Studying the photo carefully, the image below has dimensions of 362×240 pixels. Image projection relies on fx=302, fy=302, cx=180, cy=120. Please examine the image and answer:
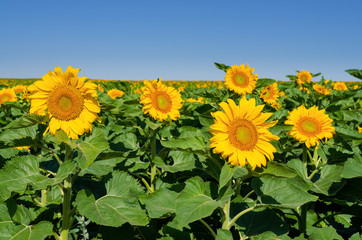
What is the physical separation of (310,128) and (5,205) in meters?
3.38

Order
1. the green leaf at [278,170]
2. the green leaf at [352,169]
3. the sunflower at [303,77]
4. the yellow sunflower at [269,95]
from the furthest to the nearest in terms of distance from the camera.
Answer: the sunflower at [303,77]
the yellow sunflower at [269,95]
the green leaf at [352,169]
the green leaf at [278,170]

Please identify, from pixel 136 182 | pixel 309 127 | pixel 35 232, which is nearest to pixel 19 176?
pixel 35 232

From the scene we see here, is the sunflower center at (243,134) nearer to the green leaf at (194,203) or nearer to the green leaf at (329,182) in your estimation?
the green leaf at (194,203)

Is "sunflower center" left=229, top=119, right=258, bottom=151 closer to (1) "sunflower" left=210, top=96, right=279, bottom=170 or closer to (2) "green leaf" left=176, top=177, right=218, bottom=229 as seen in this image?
(1) "sunflower" left=210, top=96, right=279, bottom=170

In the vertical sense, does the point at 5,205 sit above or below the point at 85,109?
below

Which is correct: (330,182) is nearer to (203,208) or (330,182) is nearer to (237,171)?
(237,171)

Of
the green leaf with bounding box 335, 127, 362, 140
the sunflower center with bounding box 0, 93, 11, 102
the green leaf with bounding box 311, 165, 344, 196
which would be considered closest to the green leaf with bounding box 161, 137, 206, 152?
the green leaf with bounding box 311, 165, 344, 196

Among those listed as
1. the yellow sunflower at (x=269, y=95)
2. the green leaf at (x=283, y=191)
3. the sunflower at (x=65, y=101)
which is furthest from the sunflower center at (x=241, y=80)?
the sunflower at (x=65, y=101)

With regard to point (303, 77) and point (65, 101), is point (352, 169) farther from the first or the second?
point (303, 77)

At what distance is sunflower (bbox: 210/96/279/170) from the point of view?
2.18m

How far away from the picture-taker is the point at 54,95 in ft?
7.70

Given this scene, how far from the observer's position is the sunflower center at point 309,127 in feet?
12.2

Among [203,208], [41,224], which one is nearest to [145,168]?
[41,224]

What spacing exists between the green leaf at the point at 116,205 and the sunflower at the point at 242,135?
889mm
